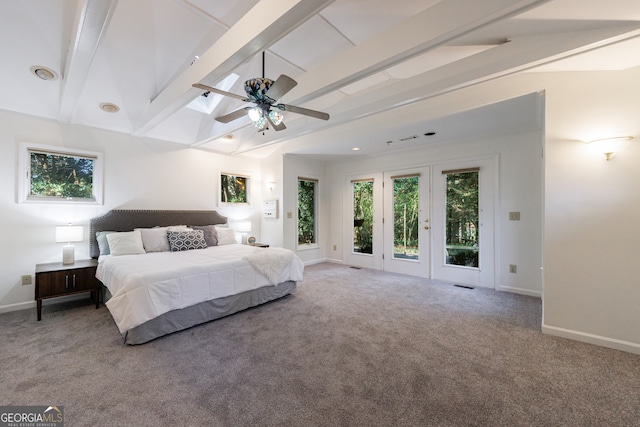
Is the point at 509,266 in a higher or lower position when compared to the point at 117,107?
lower

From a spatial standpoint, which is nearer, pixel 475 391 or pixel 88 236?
pixel 475 391

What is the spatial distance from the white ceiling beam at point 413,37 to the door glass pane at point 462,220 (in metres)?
2.96

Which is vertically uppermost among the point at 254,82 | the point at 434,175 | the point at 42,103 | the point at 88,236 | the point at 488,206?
the point at 42,103

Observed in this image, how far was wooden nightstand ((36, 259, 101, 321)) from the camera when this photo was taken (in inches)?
118

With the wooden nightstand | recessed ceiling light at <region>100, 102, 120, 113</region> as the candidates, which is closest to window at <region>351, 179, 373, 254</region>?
recessed ceiling light at <region>100, 102, 120, 113</region>

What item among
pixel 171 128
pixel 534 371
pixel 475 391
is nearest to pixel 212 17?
pixel 171 128

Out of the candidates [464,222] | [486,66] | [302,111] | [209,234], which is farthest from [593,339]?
[209,234]

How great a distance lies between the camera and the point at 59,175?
3.70 meters

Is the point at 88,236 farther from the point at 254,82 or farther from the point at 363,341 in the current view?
the point at 363,341

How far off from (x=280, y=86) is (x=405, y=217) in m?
3.84

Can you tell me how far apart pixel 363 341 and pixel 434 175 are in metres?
3.39

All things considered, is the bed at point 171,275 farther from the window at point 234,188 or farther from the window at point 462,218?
the window at point 462,218

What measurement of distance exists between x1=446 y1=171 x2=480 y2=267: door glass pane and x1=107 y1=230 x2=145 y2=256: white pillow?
4.95 m

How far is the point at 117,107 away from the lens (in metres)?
3.75
